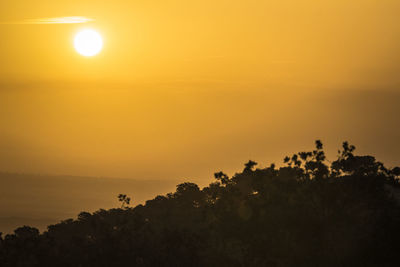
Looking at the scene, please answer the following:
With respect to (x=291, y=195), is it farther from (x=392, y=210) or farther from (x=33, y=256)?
(x=33, y=256)

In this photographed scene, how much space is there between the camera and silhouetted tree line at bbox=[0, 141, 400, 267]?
80.7m

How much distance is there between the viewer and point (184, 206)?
11938 cm

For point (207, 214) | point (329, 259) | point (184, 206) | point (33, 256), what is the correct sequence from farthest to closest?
point (184, 206)
point (207, 214)
point (33, 256)
point (329, 259)

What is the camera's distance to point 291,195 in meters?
86.7

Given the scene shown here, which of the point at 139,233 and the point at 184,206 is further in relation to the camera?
the point at 184,206

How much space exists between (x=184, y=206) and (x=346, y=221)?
3964 centimetres

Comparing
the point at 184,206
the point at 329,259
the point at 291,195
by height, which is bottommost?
the point at 329,259

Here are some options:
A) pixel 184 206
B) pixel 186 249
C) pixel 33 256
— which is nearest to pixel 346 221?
pixel 186 249

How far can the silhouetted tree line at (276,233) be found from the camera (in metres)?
80.7

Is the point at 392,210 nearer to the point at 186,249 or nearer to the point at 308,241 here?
the point at 308,241

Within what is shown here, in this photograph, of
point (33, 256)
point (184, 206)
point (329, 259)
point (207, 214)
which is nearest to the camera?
point (329, 259)

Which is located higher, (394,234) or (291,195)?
(291,195)

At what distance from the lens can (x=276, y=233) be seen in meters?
83.6

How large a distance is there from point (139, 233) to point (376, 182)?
22528 mm
